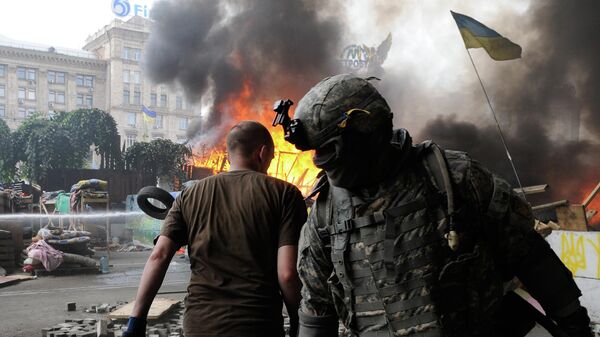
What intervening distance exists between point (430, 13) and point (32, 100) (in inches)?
640

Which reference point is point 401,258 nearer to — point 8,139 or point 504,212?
point 504,212

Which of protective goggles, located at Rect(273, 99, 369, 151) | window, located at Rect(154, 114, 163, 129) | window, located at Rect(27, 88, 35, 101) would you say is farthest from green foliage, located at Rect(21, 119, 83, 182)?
protective goggles, located at Rect(273, 99, 369, 151)

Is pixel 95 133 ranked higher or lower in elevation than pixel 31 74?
lower

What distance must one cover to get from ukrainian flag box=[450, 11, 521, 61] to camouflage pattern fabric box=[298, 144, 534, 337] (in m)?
9.04

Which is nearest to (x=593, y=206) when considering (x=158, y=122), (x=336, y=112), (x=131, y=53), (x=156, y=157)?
(x=336, y=112)

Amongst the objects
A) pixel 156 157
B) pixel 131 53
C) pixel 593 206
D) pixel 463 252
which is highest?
pixel 131 53

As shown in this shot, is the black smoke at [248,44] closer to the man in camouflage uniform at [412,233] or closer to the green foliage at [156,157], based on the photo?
the green foliage at [156,157]

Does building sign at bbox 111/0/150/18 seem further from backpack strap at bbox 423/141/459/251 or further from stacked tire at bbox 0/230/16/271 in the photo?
backpack strap at bbox 423/141/459/251

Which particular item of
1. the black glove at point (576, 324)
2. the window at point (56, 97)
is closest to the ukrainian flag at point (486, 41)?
the black glove at point (576, 324)

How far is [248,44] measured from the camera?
67.5ft

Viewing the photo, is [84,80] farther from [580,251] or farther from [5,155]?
[580,251]

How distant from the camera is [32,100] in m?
21.8

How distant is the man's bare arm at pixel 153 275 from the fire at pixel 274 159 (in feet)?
48.9

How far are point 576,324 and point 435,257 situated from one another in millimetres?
449
